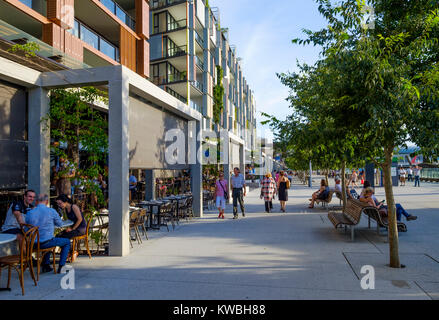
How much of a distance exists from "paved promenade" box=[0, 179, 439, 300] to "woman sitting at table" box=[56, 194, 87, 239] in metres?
0.57

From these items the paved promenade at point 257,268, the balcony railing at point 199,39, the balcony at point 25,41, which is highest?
the balcony railing at point 199,39

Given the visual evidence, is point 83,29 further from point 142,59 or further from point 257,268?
point 257,268

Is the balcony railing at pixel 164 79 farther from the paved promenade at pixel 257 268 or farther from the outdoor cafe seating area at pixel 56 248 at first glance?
the paved promenade at pixel 257 268

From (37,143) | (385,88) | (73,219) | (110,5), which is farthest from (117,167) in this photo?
(110,5)

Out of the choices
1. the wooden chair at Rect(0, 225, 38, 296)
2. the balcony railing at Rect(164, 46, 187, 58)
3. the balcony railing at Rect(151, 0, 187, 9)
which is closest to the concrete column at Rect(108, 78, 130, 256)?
the wooden chair at Rect(0, 225, 38, 296)

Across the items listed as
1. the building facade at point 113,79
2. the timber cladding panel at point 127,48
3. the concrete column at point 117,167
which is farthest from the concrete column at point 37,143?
the timber cladding panel at point 127,48

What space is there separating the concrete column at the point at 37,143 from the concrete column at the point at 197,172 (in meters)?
6.10

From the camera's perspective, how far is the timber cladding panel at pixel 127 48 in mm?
19911

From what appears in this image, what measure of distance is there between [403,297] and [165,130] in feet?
26.0

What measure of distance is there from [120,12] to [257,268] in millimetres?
19103

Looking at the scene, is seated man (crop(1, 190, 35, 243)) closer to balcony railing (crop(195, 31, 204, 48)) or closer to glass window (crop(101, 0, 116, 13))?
glass window (crop(101, 0, 116, 13))

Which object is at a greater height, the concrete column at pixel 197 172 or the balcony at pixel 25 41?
the balcony at pixel 25 41

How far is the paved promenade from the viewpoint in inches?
178
